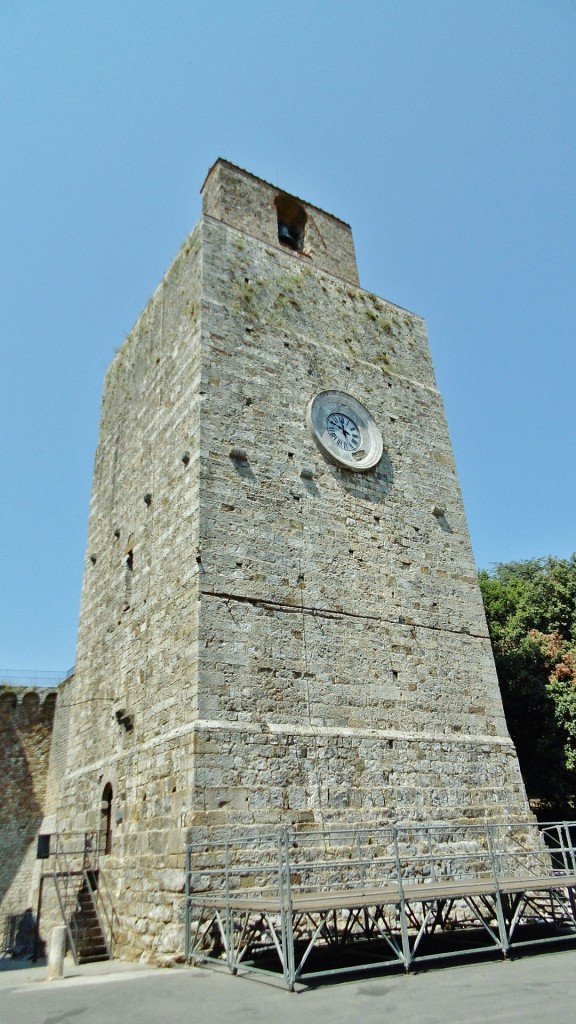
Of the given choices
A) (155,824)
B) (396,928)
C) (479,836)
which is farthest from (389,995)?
(479,836)

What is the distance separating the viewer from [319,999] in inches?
203

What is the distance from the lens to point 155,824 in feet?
28.1

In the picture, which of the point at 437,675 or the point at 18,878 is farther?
the point at 18,878

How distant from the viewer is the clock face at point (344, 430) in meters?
11.5

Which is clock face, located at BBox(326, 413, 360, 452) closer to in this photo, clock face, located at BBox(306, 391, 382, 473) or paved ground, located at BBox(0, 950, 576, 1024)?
clock face, located at BBox(306, 391, 382, 473)

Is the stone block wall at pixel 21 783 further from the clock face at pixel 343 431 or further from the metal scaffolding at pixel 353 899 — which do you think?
the clock face at pixel 343 431

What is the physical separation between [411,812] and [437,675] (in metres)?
2.20

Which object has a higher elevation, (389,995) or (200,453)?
(200,453)

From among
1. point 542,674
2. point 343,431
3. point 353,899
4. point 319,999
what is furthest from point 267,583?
point 542,674

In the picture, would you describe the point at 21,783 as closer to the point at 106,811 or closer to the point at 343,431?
the point at 106,811

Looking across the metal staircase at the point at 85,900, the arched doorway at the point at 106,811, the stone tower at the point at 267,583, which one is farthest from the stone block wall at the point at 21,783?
the arched doorway at the point at 106,811

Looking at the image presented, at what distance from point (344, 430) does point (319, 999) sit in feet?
28.4

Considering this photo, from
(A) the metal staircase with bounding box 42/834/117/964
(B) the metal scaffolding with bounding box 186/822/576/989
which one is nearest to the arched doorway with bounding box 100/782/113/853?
(A) the metal staircase with bounding box 42/834/117/964

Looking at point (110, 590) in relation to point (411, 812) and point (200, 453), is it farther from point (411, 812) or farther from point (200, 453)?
point (411, 812)
